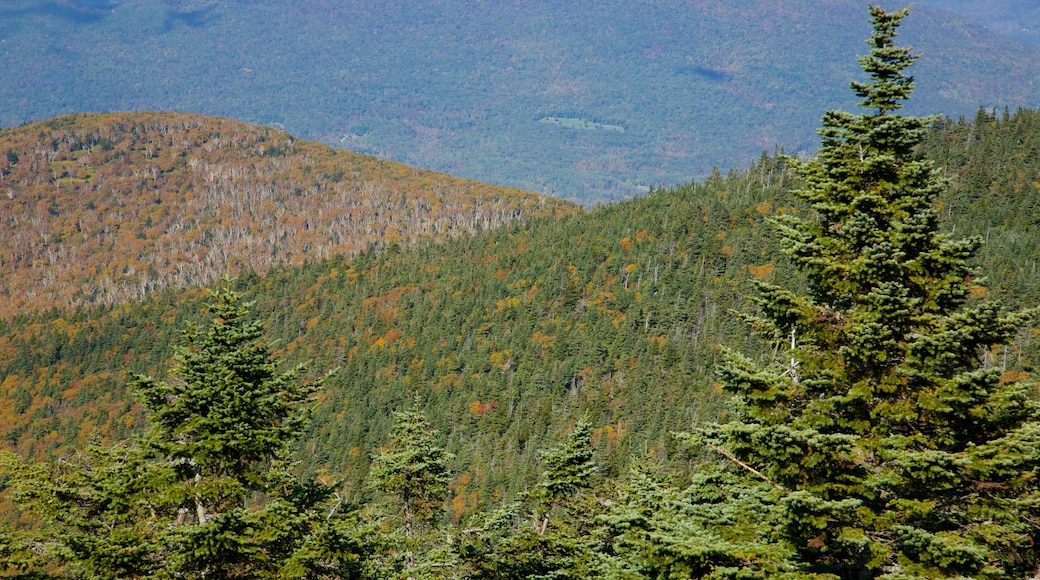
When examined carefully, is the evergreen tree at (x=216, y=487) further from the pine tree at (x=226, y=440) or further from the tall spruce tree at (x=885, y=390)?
the tall spruce tree at (x=885, y=390)

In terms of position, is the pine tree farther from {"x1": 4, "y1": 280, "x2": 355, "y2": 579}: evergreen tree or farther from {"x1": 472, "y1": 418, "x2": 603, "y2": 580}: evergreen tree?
{"x1": 472, "y1": 418, "x2": 603, "y2": 580}: evergreen tree

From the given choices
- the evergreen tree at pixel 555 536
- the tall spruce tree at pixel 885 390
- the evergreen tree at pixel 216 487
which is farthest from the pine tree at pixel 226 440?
the tall spruce tree at pixel 885 390

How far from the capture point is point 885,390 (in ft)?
49.3

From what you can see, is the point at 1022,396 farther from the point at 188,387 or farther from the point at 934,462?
the point at 188,387

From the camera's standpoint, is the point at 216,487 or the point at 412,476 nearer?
the point at 216,487

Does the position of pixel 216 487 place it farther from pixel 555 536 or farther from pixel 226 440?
pixel 555 536

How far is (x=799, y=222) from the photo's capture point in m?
17.5

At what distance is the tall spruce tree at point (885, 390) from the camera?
13.8 meters

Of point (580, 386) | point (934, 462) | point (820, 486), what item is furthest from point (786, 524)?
point (580, 386)

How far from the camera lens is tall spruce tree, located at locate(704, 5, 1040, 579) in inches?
542

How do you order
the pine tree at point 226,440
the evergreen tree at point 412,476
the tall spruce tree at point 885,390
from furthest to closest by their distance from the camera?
the evergreen tree at point 412,476, the pine tree at point 226,440, the tall spruce tree at point 885,390

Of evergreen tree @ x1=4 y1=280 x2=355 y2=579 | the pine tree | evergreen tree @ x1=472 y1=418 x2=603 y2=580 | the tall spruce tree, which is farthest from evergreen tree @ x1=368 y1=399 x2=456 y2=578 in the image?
the tall spruce tree

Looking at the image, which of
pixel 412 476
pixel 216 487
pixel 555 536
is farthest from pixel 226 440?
pixel 412 476

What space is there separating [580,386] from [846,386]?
17209 centimetres
